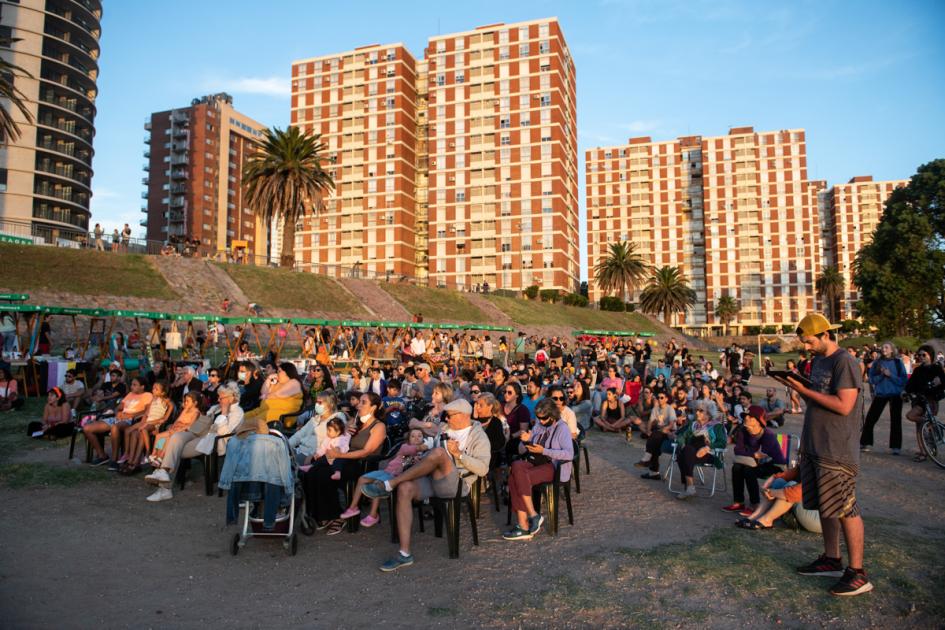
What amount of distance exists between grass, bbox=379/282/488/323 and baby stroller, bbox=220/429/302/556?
137ft

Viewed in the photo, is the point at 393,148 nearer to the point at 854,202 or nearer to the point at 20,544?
the point at 20,544

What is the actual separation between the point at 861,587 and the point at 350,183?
86.5m

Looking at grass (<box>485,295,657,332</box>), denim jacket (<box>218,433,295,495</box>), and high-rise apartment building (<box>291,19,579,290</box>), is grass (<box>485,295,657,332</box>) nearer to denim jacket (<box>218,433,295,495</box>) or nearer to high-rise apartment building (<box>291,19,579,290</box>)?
high-rise apartment building (<box>291,19,579,290</box>)

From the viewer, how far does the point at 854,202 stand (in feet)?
418

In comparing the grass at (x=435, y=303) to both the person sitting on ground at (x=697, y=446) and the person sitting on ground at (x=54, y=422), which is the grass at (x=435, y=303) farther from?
the person sitting on ground at (x=697, y=446)

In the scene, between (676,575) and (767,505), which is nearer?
(676,575)

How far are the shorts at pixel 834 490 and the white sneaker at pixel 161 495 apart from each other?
7.23 metres

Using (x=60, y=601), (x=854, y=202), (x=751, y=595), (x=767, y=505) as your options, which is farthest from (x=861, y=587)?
(x=854, y=202)

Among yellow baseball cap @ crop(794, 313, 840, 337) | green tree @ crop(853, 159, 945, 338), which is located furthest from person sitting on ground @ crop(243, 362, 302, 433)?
green tree @ crop(853, 159, 945, 338)

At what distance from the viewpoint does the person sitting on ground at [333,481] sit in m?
6.29

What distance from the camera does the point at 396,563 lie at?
519 cm

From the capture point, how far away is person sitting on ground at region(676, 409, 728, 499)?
25.0 feet

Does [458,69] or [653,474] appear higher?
[458,69]

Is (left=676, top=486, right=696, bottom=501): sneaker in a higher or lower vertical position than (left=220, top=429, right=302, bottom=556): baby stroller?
lower
